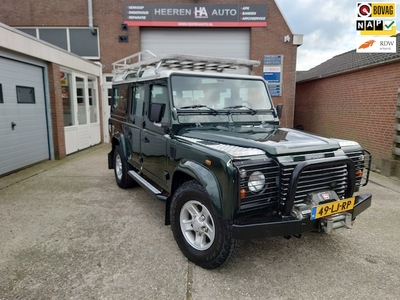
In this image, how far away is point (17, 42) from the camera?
19.8 feet

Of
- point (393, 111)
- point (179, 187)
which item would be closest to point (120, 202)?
point (179, 187)

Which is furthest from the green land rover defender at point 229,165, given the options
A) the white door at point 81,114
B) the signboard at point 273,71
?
the signboard at point 273,71

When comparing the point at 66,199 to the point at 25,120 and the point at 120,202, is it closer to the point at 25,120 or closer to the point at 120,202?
the point at 120,202

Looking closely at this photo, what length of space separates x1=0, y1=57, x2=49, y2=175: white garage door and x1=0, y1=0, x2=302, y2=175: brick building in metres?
2.47

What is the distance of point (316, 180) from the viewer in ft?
8.21

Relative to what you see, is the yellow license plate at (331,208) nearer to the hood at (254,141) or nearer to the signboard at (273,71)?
the hood at (254,141)

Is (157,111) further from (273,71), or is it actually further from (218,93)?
(273,71)

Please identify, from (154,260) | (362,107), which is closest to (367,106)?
(362,107)

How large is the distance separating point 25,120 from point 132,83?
3791mm

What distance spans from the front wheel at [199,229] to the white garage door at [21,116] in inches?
200

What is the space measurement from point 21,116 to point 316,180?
673 centimetres

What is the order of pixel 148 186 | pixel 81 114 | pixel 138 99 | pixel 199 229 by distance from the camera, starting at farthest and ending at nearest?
1. pixel 81 114
2. pixel 138 99
3. pixel 148 186
4. pixel 199 229

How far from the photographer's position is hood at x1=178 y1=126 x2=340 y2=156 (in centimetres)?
244

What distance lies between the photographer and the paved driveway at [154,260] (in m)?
2.42
